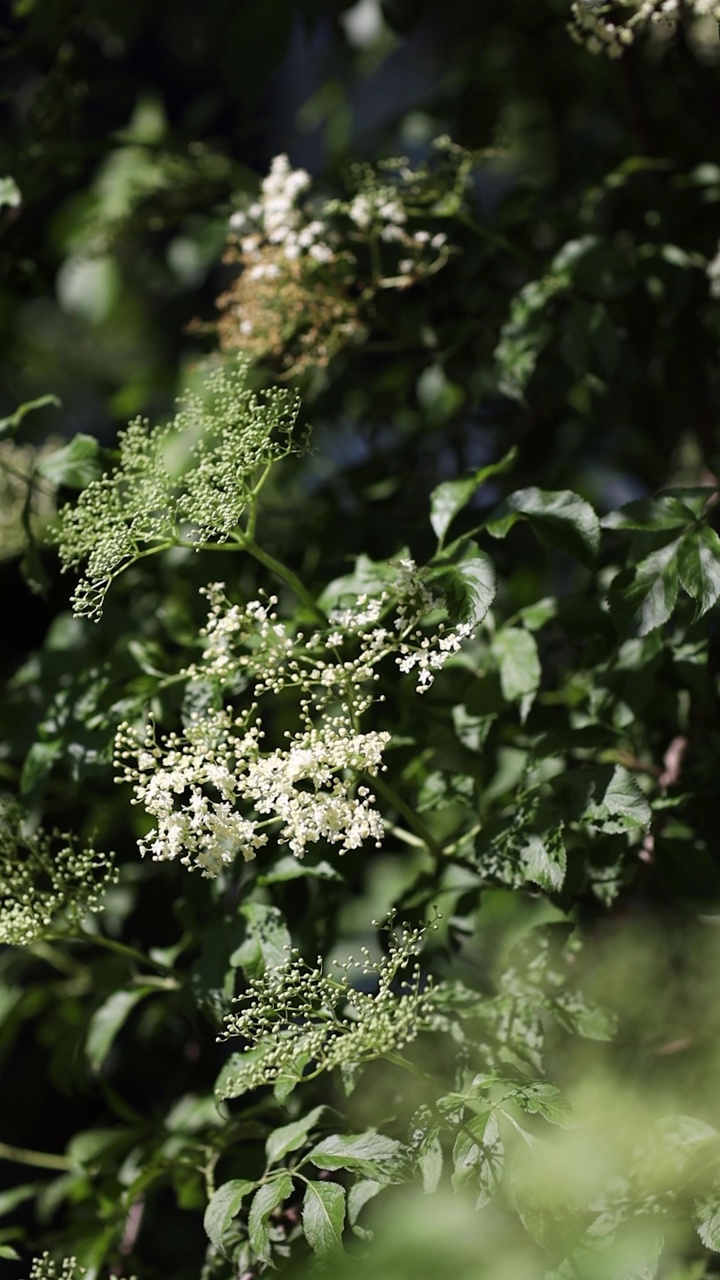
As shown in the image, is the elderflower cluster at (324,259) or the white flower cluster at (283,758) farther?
the elderflower cluster at (324,259)

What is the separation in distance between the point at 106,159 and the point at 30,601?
21.6 inches

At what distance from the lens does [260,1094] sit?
0.96 m

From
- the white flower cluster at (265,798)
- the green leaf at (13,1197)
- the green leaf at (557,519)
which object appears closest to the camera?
the white flower cluster at (265,798)

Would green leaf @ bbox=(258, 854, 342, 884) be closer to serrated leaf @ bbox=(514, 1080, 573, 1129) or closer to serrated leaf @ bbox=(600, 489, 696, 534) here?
serrated leaf @ bbox=(514, 1080, 573, 1129)

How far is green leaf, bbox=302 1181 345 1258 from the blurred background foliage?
0.04 metres

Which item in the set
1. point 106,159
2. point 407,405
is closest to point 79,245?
point 106,159

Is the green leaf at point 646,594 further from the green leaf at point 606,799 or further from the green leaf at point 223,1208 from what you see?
the green leaf at point 223,1208

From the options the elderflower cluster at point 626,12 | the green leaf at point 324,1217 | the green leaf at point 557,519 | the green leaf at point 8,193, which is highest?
the elderflower cluster at point 626,12

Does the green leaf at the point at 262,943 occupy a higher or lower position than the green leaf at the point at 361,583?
lower

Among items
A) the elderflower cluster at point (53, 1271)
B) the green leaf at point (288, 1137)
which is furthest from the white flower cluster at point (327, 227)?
the elderflower cluster at point (53, 1271)

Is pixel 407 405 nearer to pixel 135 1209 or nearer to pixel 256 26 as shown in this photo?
pixel 256 26

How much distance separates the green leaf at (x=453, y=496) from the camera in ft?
2.70

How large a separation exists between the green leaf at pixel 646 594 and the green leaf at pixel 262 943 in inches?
12.2

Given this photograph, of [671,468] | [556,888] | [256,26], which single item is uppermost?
[256,26]
